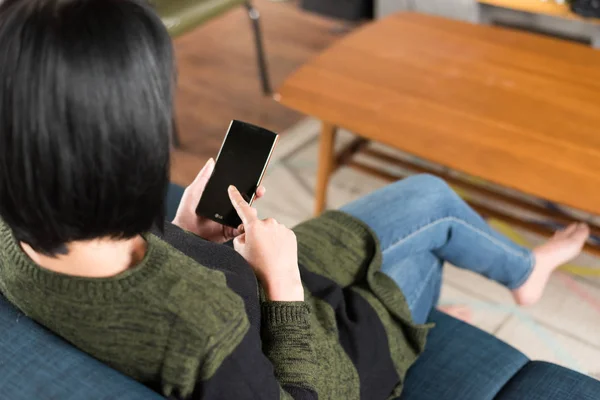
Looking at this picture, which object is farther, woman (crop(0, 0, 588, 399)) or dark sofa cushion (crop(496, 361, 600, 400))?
dark sofa cushion (crop(496, 361, 600, 400))

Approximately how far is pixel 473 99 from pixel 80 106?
3.69ft

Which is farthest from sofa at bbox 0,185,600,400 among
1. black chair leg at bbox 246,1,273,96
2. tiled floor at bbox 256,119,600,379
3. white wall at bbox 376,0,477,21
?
white wall at bbox 376,0,477,21

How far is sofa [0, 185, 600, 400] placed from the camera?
64 cm

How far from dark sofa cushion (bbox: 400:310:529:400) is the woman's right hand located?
0.31 meters

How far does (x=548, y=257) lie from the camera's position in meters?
1.26

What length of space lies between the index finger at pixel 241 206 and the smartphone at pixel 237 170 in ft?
0.13

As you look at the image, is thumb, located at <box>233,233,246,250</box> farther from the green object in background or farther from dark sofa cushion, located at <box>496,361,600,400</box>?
the green object in background

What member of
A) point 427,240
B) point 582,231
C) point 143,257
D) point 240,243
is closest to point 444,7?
point 582,231

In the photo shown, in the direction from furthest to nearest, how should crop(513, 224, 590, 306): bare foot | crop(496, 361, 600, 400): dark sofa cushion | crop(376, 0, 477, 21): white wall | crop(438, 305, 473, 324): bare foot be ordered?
1. crop(376, 0, 477, 21): white wall
2. crop(438, 305, 473, 324): bare foot
3. crop(513, 224, 590, 306): bare foot
4. crop(496, 361, 600, 400): dark sofa cushion

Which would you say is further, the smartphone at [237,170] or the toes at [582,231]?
the toes at [582,231]

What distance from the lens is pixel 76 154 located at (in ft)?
1.65

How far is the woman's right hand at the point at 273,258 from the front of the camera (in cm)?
79

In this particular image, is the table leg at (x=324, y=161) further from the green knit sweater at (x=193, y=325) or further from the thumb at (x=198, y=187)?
the green knit sweater at (x=193, y=325)

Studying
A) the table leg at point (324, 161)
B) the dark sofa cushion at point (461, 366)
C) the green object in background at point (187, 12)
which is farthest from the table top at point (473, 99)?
the green object in background at point (187, 12)
